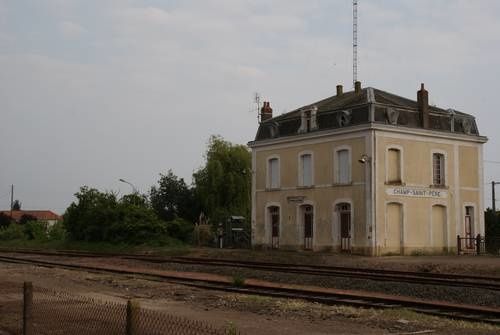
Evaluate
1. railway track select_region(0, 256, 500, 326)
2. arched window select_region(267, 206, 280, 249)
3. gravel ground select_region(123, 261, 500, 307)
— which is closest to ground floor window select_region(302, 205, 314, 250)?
arched window select_region(267, 206, 280, 249)

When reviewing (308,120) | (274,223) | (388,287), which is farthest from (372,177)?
(388,287)

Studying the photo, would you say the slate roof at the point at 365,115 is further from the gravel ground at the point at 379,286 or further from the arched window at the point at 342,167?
the gravel ground at the point at 379,286

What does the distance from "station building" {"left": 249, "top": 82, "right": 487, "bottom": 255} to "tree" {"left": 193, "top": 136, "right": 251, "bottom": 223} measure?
14749 millimetres

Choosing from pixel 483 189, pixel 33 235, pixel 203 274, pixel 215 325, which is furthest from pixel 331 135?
pixel 33 235

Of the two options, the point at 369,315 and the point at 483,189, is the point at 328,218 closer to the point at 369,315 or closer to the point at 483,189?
the point at 483,189

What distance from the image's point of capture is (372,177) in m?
34.1

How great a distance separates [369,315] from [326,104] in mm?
28362

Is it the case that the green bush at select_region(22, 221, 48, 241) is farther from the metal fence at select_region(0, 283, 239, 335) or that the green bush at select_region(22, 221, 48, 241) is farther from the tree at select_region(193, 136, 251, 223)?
the metal fence at select_region(0, 283, 239, 335)

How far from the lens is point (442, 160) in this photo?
37125 mm

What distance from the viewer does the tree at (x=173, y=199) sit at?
188ft

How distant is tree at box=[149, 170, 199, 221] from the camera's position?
5728 cm

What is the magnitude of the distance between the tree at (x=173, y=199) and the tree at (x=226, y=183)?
101 cm

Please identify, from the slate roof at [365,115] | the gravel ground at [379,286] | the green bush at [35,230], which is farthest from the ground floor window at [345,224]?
the green bush at [35,230]

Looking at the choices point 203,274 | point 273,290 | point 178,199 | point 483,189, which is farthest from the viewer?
point 178,199
